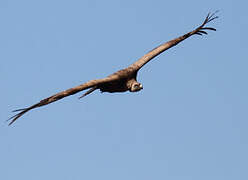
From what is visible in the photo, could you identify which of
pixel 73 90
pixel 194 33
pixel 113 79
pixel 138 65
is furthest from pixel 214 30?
pixel 73 90

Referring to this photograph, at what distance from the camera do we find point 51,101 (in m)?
27.0

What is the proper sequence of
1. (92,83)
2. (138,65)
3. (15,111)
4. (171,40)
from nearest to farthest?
(15,111)
(92,83)
(138,65)
(171,40)

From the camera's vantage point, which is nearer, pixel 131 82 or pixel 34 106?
pixel 34 106

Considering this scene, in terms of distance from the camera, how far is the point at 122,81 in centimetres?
2983

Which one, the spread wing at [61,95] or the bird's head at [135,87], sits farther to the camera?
the bird's head at [135,87]

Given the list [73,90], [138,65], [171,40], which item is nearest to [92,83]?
[73,90]

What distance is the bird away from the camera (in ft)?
88.9

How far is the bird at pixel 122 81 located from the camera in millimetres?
27109

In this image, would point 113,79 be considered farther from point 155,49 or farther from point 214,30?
point 214,30

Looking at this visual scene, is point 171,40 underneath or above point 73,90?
above

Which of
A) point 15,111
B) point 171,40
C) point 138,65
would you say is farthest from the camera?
A: point 171,40

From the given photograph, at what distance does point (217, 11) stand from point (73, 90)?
8.20 meters

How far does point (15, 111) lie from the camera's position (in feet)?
84.3

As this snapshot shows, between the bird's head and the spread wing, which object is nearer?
the spread wing
